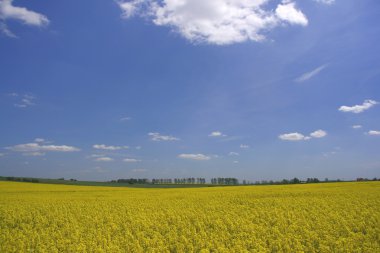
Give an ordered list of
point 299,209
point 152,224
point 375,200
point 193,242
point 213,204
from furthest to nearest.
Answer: point 213,204, point 375,200, point 299,209, point 152,224, point 193,242

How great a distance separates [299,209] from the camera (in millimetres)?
19328

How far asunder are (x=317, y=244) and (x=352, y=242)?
4.16ft

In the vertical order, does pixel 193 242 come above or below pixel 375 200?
below

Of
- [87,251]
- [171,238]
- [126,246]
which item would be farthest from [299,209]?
[87,251]

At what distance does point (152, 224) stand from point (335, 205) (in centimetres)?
1084

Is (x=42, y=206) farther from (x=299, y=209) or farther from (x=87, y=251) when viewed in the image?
(x=299, y=209)

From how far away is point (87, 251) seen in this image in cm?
1291

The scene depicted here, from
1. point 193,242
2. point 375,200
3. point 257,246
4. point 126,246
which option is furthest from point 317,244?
point 375,200

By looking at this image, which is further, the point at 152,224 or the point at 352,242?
the point at 152,224

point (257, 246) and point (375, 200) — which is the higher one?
point (375, 200)

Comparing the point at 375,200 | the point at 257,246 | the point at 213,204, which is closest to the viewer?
the point at 257,246

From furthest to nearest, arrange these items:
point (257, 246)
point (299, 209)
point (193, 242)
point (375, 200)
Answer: point (375, 200) < point (299, 209) < point (193, 242) < point (257, 246)

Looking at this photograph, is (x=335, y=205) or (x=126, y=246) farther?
(x=335, y=205)

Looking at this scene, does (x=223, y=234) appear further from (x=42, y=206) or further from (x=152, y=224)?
(x=42, y=206)
